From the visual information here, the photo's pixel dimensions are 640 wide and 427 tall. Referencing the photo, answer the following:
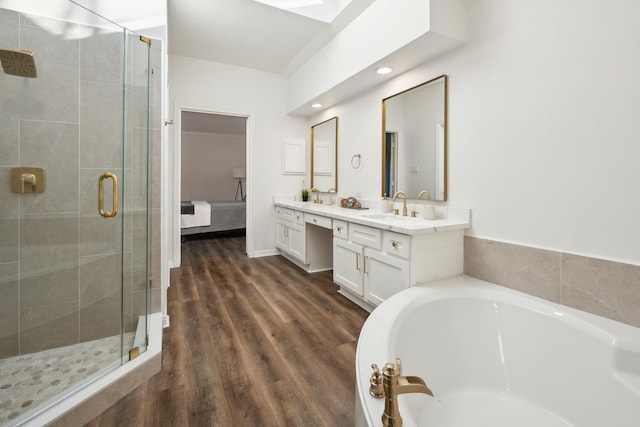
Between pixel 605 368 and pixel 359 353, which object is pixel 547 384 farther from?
pixel 359 353

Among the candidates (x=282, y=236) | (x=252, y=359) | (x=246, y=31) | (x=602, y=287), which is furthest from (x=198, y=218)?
(x=602, y=287)

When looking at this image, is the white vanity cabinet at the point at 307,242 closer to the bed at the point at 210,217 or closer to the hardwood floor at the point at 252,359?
the hardwood floor at the point at 252,359

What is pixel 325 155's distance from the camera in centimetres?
418

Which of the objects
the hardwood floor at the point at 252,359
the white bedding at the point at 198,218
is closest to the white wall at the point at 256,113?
the hardwood floor at the point at 252,359

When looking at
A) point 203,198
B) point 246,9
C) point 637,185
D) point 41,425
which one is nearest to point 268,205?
point 246,9

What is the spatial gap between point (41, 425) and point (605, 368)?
220 cm

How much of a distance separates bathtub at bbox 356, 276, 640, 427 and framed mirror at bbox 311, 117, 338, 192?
250 cm

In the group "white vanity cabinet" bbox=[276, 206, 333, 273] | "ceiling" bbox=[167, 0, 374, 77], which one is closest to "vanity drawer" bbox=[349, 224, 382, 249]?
"white vanity cabinet" bbox=[276, 206, 333, 273]

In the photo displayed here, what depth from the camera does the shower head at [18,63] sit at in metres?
1.56

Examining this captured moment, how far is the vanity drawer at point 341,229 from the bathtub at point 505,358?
101 centimetres

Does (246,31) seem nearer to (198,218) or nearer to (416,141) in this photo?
(416,141)

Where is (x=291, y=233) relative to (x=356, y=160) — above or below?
below

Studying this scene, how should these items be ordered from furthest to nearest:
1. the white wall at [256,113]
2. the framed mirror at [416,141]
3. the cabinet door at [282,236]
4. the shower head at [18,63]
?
the cabinet door at [282,236] → the white wall at [256,113] → the framed mirror at [416,141] → the shower head at [18,63]

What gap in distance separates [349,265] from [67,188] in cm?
204
